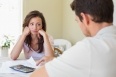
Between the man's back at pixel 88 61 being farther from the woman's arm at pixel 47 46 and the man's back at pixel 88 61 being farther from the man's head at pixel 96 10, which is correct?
the woman's arm at pixel 47 46

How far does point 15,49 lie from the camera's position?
193 cm

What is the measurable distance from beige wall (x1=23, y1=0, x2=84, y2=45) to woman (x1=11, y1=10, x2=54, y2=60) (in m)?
1.09

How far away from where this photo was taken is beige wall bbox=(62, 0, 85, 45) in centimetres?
304

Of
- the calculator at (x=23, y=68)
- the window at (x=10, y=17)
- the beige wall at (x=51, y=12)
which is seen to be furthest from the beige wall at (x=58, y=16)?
the calculator at (x=23, y=68)

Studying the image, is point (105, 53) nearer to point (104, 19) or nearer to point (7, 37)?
point (104, 19)

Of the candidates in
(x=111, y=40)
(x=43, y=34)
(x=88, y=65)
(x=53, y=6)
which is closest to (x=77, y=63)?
(x=88, y=65)

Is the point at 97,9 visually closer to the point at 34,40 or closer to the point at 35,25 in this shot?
the point at 35,25

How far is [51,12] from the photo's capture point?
335 centimetres

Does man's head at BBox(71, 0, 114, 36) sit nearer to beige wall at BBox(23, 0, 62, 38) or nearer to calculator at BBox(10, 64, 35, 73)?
calculator at BBox(10, 64, 35, 73)

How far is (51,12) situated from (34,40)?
1.34 meters

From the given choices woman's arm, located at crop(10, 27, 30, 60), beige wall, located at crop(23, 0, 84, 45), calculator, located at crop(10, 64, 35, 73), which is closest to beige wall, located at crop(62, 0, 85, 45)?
beige wall, located at crop(23, 0, 84, 45)

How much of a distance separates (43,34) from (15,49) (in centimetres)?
32

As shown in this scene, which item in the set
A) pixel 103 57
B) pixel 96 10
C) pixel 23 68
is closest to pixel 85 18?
pixel 96 10

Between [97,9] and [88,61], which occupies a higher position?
[97,9]
